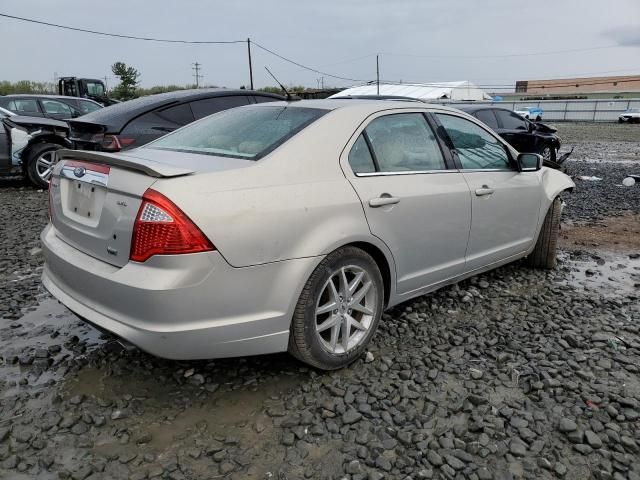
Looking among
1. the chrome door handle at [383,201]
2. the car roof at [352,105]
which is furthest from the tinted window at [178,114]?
the chrome door handle at [383,201]

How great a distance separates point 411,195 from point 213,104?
14.9ft

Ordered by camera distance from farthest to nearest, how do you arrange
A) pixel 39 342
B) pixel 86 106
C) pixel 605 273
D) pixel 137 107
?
pixel 86 106 < pixel 137 107 < pixel 605 273 < pixel 39 342

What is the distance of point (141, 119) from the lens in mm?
6297

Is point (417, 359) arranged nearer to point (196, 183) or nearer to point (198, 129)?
point (196, 183)

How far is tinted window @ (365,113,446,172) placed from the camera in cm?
315

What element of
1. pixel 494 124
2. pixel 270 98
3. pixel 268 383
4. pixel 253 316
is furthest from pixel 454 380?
pixel 494 124

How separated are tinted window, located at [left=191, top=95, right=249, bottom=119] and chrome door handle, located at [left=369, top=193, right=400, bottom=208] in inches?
174

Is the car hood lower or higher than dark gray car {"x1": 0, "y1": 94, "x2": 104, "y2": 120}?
lower

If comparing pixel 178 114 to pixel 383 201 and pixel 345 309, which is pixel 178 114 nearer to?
pixel 383 201

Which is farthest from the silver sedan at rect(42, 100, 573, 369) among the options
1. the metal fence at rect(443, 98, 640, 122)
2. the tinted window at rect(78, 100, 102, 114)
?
the metal fence at rect(443, 98, 640, 122)

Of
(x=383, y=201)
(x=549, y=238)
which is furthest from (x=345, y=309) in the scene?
(x=549, y=238)

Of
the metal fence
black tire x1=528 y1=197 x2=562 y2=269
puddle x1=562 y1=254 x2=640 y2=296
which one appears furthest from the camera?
the metal fence

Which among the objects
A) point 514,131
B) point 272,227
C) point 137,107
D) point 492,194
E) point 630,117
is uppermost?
point 137,107

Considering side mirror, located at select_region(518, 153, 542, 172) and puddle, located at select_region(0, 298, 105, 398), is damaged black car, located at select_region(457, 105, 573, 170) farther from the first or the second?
puddle, located at select_region(0, 298, 105, 398)
